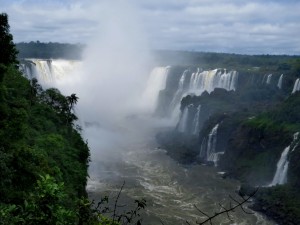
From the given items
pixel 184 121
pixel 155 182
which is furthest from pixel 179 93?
pixel 155 182

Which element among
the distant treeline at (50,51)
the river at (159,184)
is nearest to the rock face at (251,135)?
the river at (159,184)

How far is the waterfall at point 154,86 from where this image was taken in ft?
382

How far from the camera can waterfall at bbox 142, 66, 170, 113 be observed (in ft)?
382

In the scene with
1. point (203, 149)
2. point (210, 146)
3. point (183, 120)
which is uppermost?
point (183, 120)

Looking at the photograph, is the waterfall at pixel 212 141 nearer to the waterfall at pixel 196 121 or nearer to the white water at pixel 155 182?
the white water at pixel 155 182

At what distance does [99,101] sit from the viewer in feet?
393

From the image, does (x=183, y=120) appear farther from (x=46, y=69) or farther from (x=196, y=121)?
(x=46, y=69)

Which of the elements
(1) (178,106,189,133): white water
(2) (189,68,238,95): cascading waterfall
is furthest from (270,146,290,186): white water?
(2) (189,68,238,95): cascading waterfall

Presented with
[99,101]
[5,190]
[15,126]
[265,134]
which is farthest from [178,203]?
[99,101]

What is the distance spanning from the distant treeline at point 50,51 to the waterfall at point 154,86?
3328 cm

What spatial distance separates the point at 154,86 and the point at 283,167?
6785 cm

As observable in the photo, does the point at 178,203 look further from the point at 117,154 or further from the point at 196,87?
the point at 196,87

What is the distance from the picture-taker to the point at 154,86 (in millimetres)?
120000

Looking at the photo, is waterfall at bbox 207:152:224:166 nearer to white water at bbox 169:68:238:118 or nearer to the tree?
white water at bbox 169:68:238:118
